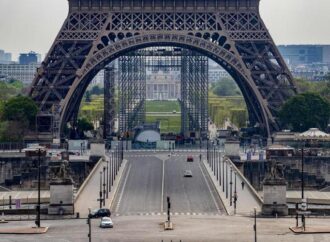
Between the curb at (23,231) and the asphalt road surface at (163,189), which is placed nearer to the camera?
the curb at (23,231)

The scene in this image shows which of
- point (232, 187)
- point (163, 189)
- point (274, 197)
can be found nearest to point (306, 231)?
point (274, 197)

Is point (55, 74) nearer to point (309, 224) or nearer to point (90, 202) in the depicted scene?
point (90, 202)

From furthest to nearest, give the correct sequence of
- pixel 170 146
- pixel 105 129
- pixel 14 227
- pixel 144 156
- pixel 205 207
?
pixel 105 129
pixel 170 146
pixel 144 156
pixel 205 207
pixel 14 227

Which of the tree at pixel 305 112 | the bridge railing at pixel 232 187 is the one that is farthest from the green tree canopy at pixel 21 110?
the tree at pixel 305 112

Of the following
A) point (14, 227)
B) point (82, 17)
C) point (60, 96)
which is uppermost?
point (82, 17)

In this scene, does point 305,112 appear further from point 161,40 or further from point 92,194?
point 92,194

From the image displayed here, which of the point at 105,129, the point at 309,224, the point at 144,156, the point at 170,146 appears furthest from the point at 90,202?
the point at 105,129

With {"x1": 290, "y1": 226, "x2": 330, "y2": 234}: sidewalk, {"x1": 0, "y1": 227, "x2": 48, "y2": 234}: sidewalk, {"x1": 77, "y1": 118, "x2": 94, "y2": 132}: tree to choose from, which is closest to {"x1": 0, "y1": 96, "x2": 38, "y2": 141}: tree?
{"x1": 77, "y1": 118, "x2": 94, "y2": 132}: tree

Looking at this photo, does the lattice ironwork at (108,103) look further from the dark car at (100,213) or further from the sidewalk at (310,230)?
the sidewalk at (310,230)
